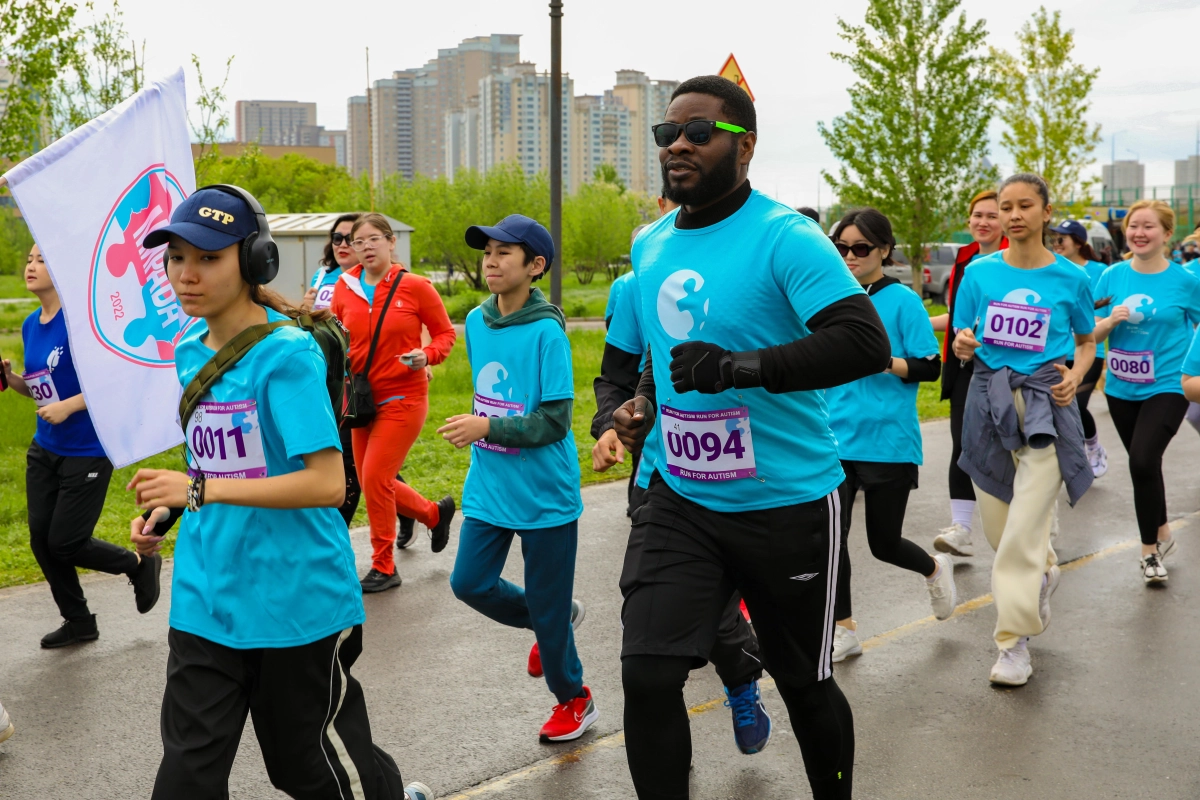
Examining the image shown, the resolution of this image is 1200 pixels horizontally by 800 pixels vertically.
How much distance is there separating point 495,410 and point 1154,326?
4626mm

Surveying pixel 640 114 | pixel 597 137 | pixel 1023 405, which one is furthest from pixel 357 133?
pixel 1023 405

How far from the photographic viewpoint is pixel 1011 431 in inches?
207

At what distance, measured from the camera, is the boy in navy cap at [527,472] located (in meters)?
4.45

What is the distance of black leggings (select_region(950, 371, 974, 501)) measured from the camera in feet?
23.5

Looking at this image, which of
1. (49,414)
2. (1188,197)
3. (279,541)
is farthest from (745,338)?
(1188,197)

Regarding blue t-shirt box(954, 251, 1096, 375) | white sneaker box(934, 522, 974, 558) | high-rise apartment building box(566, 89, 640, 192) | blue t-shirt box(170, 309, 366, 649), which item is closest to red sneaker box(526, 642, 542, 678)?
blue t-shirt box(170, 309, 366, 649)

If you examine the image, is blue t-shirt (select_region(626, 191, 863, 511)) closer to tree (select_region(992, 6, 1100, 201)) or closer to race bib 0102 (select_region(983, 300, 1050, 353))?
race bib 0102 (select_region(983, 300, 1050, 353))

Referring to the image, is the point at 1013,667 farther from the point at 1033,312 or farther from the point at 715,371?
the point at 715,371

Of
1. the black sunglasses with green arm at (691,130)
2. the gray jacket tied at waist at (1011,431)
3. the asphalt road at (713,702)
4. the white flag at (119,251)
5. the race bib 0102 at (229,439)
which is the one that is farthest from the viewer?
the gray jacket tied at waist at (1011,431)

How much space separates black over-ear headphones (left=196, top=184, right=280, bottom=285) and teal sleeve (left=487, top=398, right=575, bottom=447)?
146cm

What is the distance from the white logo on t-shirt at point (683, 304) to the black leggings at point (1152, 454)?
178 inches

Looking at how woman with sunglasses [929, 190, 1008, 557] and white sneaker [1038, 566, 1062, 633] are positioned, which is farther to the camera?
woman with sunglasses [929, 190, 1008, 557]

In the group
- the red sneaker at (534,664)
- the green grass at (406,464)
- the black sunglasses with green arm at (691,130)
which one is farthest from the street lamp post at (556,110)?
the black sunglasses with green arm at (691,130)

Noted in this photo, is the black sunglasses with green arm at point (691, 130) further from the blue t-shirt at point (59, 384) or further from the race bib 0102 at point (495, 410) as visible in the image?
the blue t-shirt at point (59, 384)
